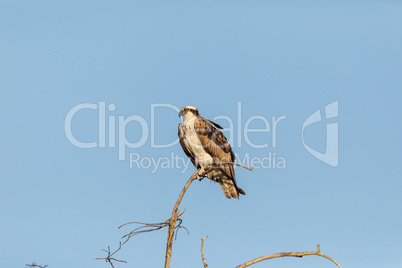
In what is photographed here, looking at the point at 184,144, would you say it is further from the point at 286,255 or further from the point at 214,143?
the point at 286,255

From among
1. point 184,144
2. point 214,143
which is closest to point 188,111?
point 184,144

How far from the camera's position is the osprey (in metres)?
10.1

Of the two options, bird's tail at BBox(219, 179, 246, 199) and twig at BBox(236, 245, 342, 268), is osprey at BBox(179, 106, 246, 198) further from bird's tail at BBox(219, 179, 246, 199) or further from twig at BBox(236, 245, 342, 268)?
twig at BBox(236, 245, 342, 268)

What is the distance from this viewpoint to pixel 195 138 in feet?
33.2

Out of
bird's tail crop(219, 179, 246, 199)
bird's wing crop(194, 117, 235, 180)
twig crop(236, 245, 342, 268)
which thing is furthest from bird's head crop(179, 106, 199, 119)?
twig crop(236, 245, 342, 268)

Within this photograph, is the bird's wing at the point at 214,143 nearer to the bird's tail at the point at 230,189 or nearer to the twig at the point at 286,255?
the bird's tail at the point at 230,189

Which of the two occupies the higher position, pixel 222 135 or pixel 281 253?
pixel 222 135

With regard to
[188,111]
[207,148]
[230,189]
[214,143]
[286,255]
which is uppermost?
[188,111]

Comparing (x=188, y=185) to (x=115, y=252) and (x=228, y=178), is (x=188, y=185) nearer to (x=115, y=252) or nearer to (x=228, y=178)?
(x=115, y=252)

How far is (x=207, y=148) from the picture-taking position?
A: 10.1 metres

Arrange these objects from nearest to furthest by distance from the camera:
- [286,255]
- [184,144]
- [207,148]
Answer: [286,255] → [207,148] → [184,144]

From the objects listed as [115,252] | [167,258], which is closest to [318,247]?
[167,258]

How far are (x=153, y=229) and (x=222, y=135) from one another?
5813 millimetres

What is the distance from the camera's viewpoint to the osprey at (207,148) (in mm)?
10062
